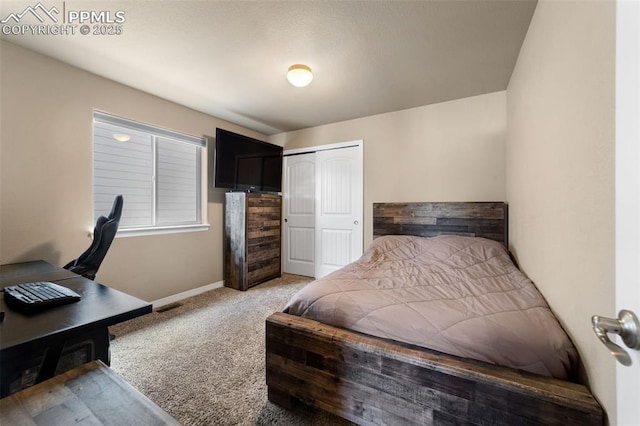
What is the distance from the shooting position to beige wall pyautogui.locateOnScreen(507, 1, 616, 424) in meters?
0.76

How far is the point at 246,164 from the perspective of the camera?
3500 mm

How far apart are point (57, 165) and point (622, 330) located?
10.7 feet

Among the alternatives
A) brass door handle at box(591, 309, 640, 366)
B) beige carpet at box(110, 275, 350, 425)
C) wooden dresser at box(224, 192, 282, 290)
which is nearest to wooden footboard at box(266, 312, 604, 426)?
beige carpet at box(110, 275, 350, 425)

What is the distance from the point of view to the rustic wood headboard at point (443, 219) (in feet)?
8.43

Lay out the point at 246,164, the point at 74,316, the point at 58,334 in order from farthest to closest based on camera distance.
→ the point at 246,164 < the point at 74,316 < the point at 58,334

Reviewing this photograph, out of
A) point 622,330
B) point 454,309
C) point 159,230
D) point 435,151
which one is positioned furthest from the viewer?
point 435,151

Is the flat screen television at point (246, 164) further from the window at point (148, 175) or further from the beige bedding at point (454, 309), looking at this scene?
the beige bedding at point (454, 309)

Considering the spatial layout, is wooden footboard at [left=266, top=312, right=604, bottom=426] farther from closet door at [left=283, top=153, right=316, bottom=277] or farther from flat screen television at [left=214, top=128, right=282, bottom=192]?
closet door at [left=283, top=153, right=316, bottom=277]

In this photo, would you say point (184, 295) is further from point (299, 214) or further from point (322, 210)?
point (322, 210)

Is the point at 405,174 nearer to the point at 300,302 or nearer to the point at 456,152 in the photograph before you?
the point at 456,152

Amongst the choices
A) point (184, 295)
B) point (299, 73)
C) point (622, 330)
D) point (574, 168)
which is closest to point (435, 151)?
point (299, 73)

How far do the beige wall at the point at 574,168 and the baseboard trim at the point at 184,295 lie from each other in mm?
3356

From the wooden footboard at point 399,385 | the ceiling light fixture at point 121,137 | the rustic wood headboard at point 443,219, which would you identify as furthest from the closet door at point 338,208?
the ceiling light fixture at point 121,137

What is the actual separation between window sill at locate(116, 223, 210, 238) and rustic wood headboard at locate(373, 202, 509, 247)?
2.28 m
